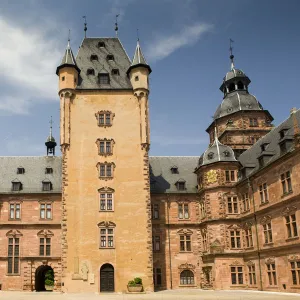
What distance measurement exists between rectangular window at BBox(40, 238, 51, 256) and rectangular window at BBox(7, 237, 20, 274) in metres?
2.57

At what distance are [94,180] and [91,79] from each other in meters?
11.9

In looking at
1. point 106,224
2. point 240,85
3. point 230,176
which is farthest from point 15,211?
point 240,85

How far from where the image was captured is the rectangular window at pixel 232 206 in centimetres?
4747

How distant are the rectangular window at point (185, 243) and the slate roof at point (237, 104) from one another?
19263mm

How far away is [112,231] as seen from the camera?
149ft

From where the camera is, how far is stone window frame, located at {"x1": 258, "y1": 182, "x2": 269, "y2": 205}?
40916 mm

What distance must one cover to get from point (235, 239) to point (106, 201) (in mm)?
13977

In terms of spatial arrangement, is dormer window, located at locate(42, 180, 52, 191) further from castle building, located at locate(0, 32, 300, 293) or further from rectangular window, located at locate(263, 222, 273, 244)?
rectangular window, located at locate(263, 222, 273, 244)

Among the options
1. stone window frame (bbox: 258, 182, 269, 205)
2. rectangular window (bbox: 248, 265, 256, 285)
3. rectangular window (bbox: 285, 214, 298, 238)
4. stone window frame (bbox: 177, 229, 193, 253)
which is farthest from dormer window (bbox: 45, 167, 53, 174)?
rectangular window (bbox: 285, 214, 298, 238)

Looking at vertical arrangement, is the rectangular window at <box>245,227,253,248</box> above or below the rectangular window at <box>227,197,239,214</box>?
below

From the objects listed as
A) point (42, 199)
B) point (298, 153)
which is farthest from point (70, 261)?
point (298, 153)

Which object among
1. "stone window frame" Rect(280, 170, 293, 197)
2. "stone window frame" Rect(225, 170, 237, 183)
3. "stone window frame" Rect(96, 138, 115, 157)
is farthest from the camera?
"stone window frame" Rect(225, 170, 237, 183)

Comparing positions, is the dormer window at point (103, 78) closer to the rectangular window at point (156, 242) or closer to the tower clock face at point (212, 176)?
the tower clock face at point (212, 176)

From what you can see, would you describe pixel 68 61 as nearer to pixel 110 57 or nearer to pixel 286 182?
pixel 110 57
